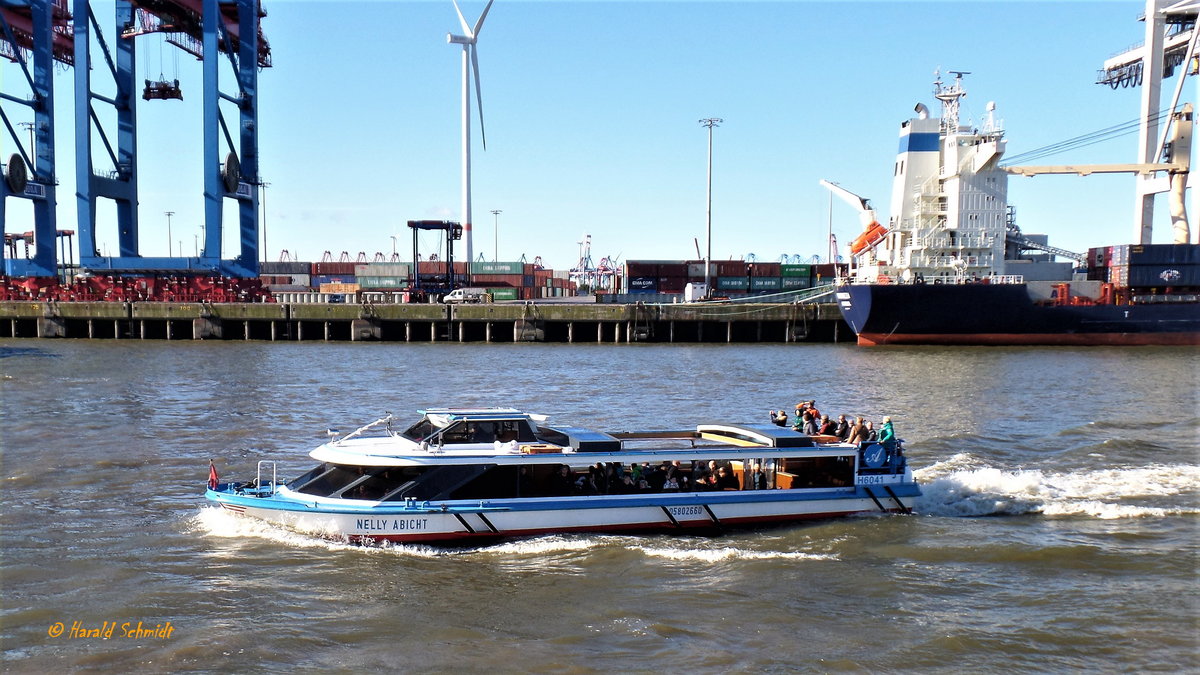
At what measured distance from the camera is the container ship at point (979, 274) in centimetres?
5878

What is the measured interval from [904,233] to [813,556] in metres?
51.7

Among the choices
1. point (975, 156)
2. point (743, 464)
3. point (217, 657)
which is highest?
point (975, 156)

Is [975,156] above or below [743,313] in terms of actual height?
above

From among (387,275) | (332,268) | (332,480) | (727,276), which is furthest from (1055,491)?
(332,268)

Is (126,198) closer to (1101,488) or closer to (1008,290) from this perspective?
(1008,290)

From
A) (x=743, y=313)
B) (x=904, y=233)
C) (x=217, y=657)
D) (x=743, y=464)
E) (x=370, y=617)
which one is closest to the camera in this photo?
(x=217, y=657)

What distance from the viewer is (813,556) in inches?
645

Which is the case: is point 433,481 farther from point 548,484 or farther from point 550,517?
point 550,517

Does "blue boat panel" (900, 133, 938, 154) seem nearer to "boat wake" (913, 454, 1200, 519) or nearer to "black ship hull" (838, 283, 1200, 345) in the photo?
"black ship hull" (838, 283, 1200, 345)

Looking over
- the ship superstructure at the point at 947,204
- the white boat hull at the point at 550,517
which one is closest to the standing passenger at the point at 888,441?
the white boat hull at the point at 550,517

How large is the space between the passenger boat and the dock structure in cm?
4808

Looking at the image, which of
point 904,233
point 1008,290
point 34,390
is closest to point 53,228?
point 34,390

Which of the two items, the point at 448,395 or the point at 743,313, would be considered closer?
the point at 448,395

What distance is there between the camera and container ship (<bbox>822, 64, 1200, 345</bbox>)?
58781 mm
